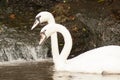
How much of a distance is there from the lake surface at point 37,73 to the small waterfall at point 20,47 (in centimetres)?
130

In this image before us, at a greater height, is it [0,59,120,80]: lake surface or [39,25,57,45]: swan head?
[39,25,57,45]: swan head

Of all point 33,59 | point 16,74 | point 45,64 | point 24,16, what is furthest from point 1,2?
point 16,74

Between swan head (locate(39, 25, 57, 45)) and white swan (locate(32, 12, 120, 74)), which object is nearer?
white swan (locate(32, 12, 120, 74))

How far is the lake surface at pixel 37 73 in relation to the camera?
13401 millimetres

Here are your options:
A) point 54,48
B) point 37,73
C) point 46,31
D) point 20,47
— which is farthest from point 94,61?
point 20,47

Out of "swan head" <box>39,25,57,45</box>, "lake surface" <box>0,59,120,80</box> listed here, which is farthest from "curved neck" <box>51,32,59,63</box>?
"swan head" <box>39,25,57,45</box>

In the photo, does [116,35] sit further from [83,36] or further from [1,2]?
[1,2]

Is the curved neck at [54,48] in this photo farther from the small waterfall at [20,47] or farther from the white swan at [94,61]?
the small waterfall at [20,47]

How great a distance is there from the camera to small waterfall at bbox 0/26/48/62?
17844mm

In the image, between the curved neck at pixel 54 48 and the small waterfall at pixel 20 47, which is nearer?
the curved neck at pixel 54 48

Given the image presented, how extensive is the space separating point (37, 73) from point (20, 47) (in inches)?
156

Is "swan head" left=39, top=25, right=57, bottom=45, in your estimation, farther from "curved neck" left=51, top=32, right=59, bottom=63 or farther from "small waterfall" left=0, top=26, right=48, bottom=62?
"small waterfall" left=0, top=26, right=48, bottom=62

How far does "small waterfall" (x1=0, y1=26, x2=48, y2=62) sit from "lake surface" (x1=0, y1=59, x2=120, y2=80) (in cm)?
130

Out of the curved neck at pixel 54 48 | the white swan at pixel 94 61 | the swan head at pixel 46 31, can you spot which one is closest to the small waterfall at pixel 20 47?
the curved neck at pixel 54 48
